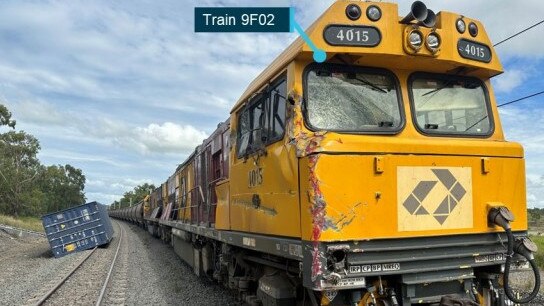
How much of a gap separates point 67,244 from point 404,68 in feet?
58.0

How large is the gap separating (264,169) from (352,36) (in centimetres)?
158

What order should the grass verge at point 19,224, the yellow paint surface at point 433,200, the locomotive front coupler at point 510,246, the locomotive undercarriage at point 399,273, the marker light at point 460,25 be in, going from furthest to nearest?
the grass verge at point 19,224 < the marker light at point 460,25 < the locomotive front coupler at point 510,246 < the yellow paint surface at point 433,200 < the locomotive undercarriage at point 399,273

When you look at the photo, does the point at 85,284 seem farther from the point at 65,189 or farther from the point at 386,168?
the point at 65,189

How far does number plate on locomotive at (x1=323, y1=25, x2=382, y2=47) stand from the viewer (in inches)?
176

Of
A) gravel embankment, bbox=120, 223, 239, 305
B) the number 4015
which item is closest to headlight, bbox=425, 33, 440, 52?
the number 4015

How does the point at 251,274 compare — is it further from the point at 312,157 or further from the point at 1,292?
the point at 1,292

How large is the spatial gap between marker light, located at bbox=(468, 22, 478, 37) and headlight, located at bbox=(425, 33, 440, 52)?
0.47 m

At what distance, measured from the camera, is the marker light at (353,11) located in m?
4.52

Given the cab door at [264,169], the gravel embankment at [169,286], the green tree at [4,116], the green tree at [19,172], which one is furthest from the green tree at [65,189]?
the cab door at [264,169]

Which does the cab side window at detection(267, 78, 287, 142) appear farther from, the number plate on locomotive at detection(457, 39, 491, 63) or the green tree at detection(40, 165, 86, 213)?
the green tree at detection(40, 165, 86, 213)

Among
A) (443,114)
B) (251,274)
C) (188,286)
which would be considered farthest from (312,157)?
(188,286)

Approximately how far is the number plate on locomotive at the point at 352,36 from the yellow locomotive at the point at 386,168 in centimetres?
1

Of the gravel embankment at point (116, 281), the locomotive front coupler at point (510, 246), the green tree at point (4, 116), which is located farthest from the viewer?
the green tree at point (4, 116)

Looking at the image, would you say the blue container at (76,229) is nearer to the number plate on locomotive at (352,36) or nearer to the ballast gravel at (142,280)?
the ballast gravel at (142,280)
